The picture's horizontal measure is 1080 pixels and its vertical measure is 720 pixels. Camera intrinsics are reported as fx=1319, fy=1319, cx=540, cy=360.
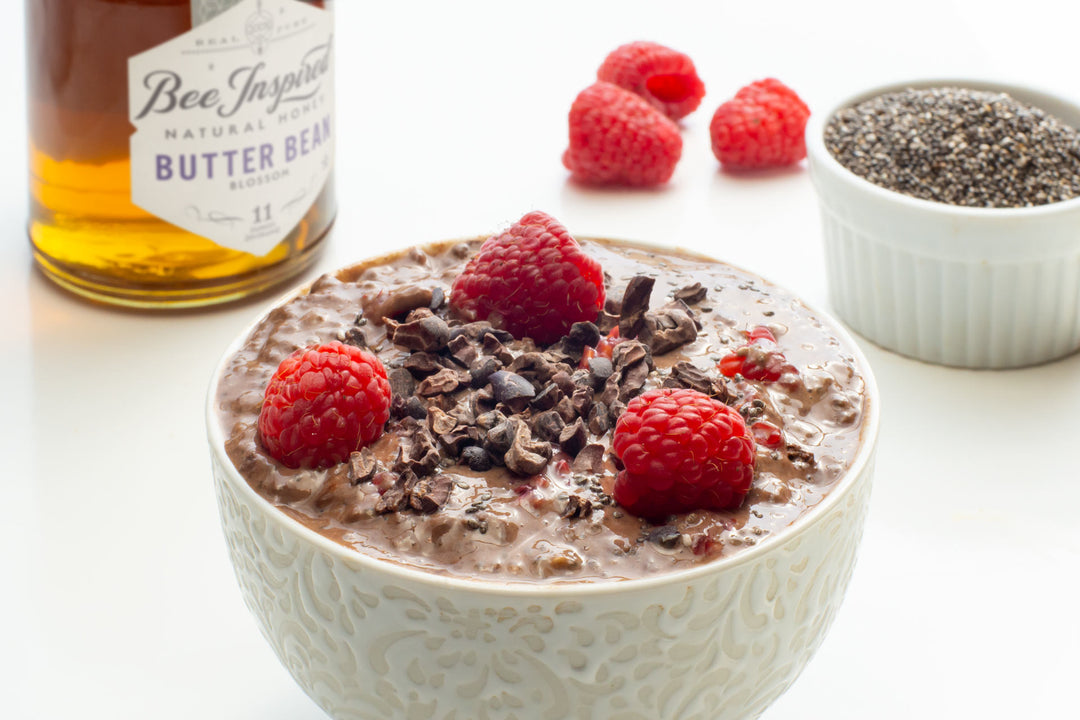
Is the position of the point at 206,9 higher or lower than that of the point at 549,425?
higher

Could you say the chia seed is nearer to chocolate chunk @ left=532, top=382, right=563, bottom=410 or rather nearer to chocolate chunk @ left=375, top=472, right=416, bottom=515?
chocolate chunk @ left=532, top=382, right=563, bottom=410

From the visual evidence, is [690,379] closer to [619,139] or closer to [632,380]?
[632,380]

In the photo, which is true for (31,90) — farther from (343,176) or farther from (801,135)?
(801,135)

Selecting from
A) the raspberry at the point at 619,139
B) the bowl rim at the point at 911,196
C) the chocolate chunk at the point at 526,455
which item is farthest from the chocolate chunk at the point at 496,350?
the raspberry at the point at 619,139

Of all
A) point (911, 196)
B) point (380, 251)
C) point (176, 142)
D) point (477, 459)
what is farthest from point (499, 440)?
point (911, 196)

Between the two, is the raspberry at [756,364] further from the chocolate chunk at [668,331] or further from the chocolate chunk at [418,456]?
the chocolate chunk at [418,456]

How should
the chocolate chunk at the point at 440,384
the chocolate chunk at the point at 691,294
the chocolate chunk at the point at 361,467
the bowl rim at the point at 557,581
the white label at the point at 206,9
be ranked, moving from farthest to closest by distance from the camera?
the white label at the point at 206,9
the chocolate chunk at the point at 691,294
the chocolate chunk at the point at 440,384
the chocolate chunk at the point at 361,467
the bowl rim at the point at 557,581

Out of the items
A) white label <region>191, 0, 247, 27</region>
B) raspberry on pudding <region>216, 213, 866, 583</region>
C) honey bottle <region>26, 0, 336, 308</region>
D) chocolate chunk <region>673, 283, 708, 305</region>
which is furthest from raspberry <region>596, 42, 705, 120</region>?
chocolate chunk <region>673, 283, 708, 305</region>
